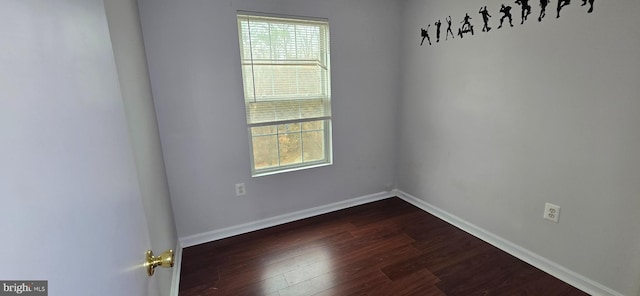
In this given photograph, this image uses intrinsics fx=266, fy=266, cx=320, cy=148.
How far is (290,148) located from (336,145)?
19.0 inches

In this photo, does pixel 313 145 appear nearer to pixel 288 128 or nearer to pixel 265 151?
pixel 288 128

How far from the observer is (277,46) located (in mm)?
2301

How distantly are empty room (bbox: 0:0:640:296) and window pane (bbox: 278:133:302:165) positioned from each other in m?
0.01

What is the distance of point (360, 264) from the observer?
6.53ft

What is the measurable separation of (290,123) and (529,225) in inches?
81.4

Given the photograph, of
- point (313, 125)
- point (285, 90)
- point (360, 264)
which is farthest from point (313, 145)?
point (360, 264)

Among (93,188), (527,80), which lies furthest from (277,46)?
(93,188)

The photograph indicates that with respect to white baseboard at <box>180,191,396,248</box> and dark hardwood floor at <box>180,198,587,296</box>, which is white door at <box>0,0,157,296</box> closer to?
dark hardwood floor at <box>180,198,587,296</box>

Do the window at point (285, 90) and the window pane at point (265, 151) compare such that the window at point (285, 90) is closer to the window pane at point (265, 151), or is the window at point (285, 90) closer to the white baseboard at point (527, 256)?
the window pane at point (265, 151)

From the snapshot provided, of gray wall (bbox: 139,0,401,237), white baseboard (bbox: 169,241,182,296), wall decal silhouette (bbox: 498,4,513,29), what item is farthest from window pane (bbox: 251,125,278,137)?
wall decal silhouette (bbox: 498,4,513,29)

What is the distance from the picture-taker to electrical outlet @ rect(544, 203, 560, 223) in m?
1.79

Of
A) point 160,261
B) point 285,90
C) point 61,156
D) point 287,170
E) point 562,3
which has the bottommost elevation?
point 287,170

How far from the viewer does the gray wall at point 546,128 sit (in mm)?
1480

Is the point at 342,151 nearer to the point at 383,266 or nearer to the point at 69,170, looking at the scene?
the point at 383,266
